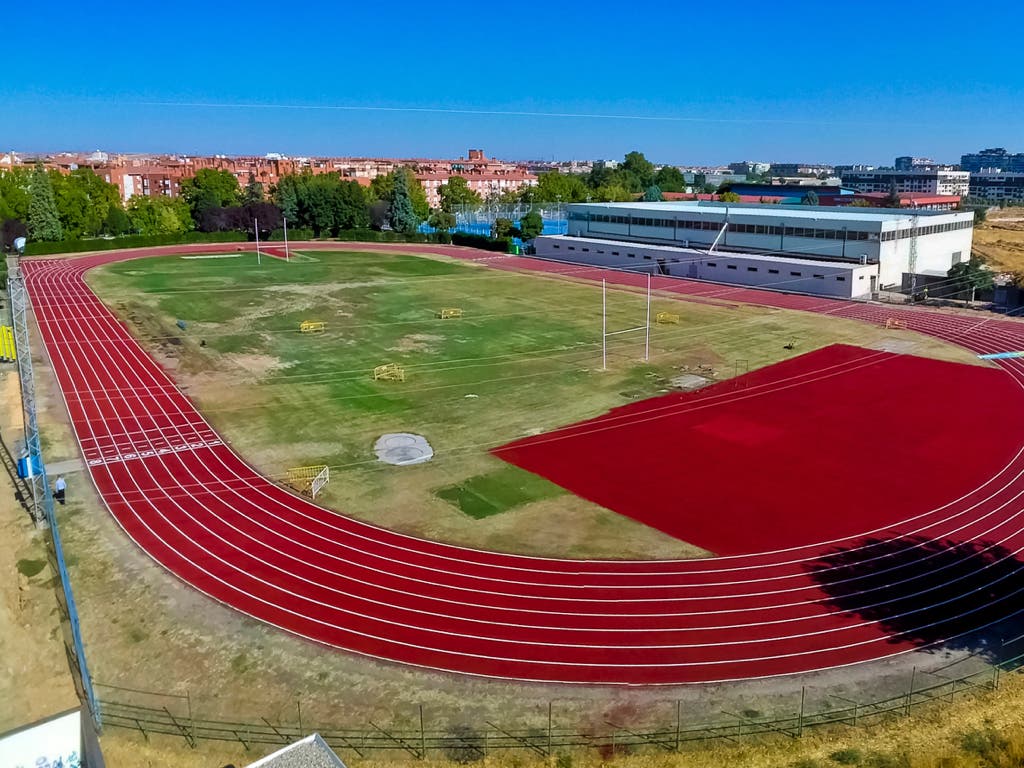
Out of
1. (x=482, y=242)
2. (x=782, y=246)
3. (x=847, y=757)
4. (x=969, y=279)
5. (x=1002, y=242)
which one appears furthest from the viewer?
(x=1002, y=242)

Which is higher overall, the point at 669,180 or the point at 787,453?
the point at 669,180

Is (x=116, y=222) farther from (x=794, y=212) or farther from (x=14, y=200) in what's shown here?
(x=794, y=212)

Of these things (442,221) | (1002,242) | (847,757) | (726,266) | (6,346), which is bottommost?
(847,757)

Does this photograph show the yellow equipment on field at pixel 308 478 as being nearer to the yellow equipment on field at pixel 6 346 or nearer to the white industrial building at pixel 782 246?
the yellow equipment on field at pixel 6 346

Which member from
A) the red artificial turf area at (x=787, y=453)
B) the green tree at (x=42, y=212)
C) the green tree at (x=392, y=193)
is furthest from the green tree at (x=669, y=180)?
the red artificial turf area at (x=787, y=453)

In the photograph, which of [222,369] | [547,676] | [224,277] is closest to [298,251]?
[224,277]

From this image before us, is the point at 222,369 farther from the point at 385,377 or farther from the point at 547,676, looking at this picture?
the point at 547,676

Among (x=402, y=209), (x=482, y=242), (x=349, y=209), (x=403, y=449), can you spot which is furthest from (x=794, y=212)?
(x=403, y=449)

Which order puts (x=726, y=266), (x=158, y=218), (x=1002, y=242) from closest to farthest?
(x=726, y=266)
(x=1002, y=242)
(x=158, y=218)
